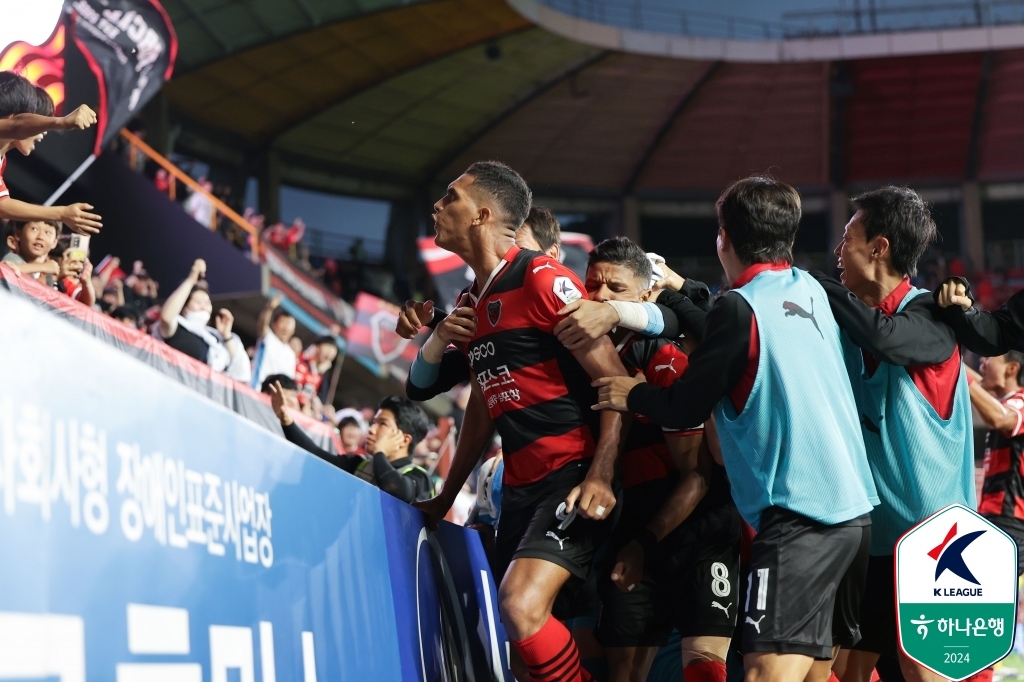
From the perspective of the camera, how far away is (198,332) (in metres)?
7.48

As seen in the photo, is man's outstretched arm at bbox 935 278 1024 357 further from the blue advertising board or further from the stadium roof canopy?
the stadium roof canopy

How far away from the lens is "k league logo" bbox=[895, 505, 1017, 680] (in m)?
2.83

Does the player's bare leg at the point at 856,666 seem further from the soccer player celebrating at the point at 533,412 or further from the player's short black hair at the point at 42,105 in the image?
the player's short black hair at the point at 42,105

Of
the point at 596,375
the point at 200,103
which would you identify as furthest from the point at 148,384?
the point at 200,103

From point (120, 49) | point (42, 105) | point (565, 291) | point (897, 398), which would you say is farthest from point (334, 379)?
point (897, 398)

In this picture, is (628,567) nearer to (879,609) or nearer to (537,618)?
(537,618)

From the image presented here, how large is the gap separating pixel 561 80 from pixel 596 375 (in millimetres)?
24003

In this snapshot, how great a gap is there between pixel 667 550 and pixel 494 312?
3.24 ft

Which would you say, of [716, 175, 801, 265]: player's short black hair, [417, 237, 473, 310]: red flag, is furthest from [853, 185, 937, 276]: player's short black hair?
[417, 237, 473, 310]: red flag

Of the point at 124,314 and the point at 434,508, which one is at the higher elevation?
the point at 124,314

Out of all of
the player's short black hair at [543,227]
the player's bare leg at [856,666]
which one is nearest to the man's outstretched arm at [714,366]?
the player's bare leg at [856,666]

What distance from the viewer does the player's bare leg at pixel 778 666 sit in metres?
2.61

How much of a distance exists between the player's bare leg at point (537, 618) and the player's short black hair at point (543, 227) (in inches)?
58.7

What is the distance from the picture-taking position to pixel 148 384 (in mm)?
1898
